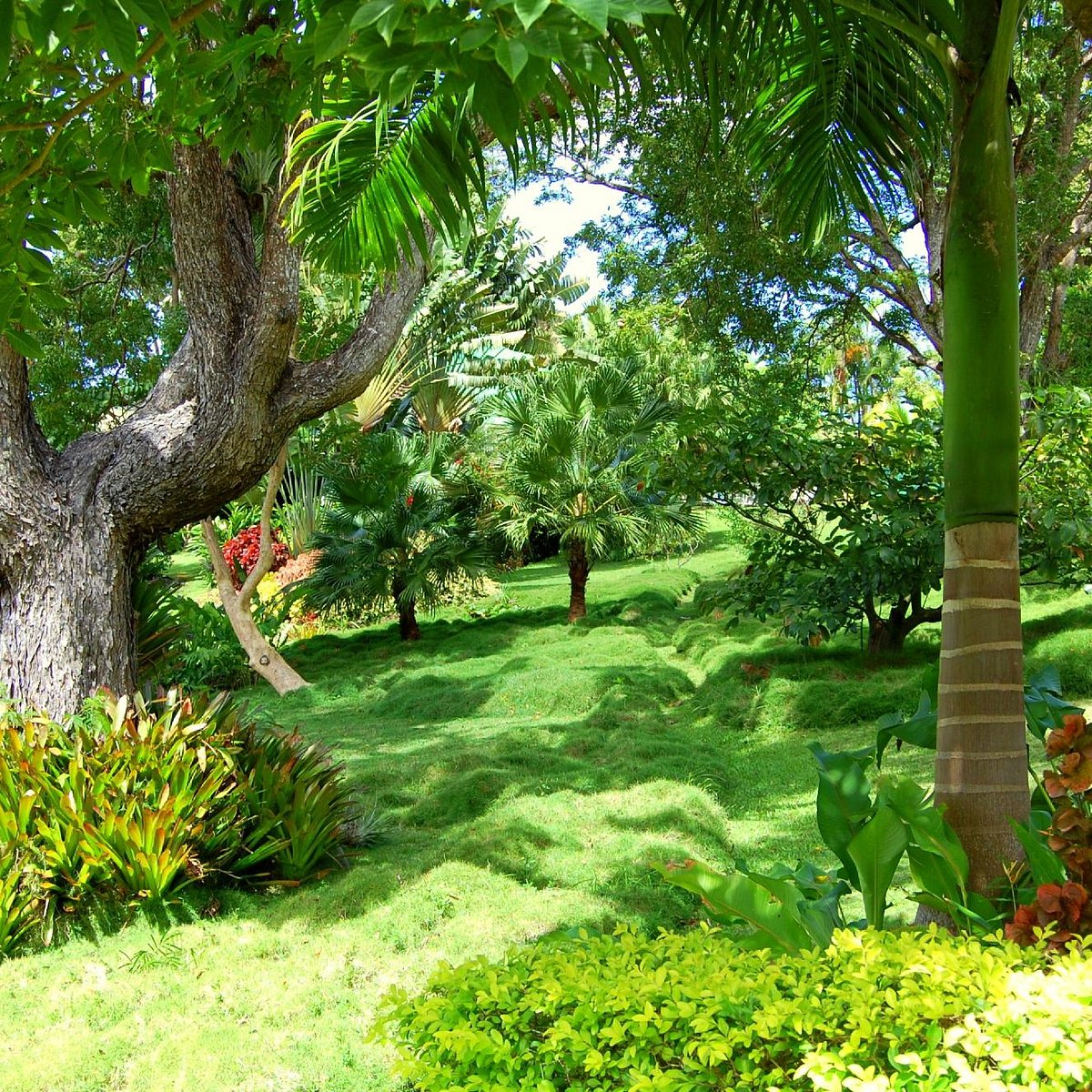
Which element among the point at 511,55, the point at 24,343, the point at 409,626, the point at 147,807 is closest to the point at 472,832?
the point at 147,807

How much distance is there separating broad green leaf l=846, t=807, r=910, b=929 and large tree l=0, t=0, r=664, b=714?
7.22 ft

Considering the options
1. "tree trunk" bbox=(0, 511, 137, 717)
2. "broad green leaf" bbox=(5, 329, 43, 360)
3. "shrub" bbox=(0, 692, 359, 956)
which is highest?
"broad green leaf" bbox=(5, 329, 43, 360)

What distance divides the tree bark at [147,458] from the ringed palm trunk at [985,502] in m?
3.91

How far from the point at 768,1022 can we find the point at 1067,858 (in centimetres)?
112

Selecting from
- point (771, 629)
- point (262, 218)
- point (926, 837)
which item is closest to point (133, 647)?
point (262, 218)

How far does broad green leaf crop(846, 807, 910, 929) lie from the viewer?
312 cm

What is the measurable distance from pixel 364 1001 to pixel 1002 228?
369 centimetres

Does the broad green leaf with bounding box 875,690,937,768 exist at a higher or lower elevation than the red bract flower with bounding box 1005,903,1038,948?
higher

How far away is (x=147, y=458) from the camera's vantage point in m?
6.31

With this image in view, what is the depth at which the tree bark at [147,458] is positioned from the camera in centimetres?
614

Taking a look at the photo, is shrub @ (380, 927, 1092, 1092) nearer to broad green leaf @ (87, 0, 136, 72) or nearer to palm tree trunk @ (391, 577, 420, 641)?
broad green leaf @ (87, 0, 136, 72)

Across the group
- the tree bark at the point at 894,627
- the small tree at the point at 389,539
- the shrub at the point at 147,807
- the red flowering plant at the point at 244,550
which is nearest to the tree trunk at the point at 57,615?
the shrub at the point at 147,807

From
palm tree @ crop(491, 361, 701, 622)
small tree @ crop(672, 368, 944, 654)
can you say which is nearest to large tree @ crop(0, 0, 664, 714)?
small tree @ crop(672, 368, 944, 654)

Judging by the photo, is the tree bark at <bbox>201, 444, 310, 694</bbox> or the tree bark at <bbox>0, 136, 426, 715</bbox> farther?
the tree bark at <bbox>201, 444, 310, 694</bbox>
